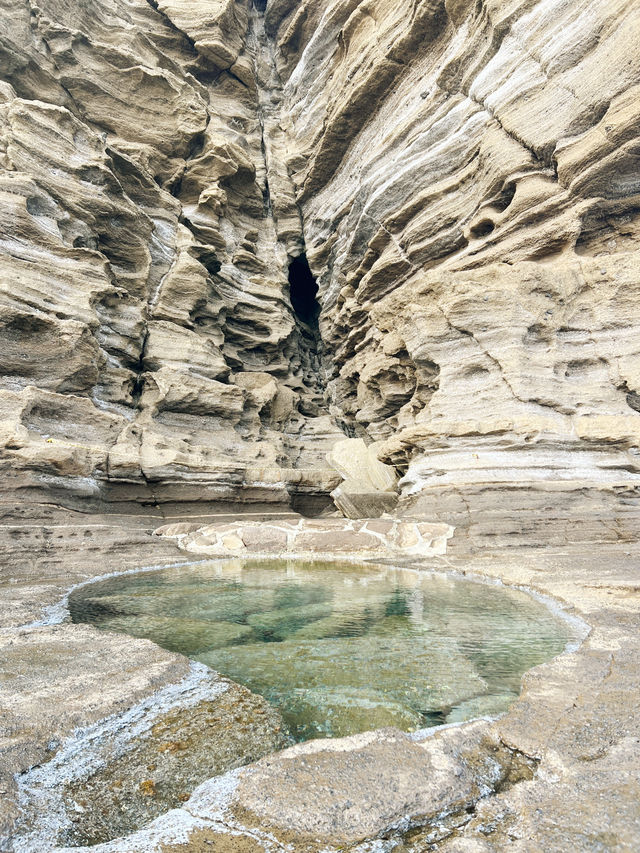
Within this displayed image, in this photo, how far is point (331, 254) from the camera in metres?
28.5

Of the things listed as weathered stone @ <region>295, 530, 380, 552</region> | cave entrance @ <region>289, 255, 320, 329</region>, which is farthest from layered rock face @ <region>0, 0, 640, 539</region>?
weathered stone @ <region>295, 530, 380, 552</region>

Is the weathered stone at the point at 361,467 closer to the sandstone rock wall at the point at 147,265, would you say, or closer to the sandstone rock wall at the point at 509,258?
the sandstone rock wall at the point at 147,265

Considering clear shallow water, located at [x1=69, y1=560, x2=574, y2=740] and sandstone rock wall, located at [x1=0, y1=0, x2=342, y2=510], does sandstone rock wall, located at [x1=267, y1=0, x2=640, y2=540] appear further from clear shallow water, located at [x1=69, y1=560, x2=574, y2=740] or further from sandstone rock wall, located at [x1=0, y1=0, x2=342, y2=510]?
sandstone rock wall, located at [x1=0, y1=0, x2=342, y2=510]

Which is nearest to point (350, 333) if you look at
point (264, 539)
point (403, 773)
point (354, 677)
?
point (264, 539)

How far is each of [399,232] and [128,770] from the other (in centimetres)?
2262

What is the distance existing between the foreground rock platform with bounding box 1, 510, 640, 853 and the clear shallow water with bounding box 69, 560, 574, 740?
493mm

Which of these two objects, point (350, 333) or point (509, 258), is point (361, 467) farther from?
point (509, 258)

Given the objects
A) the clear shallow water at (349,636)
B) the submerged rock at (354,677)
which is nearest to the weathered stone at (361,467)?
the clear shallow water at (349,636)

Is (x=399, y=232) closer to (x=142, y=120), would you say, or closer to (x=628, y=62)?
(x=628, y=62)

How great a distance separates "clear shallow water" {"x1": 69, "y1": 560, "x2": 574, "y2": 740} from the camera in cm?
375

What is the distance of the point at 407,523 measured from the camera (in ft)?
40.5

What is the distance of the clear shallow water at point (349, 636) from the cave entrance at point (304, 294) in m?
27.4

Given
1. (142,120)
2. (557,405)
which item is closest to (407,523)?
(557,405)

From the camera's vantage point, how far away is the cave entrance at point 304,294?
34.1m
